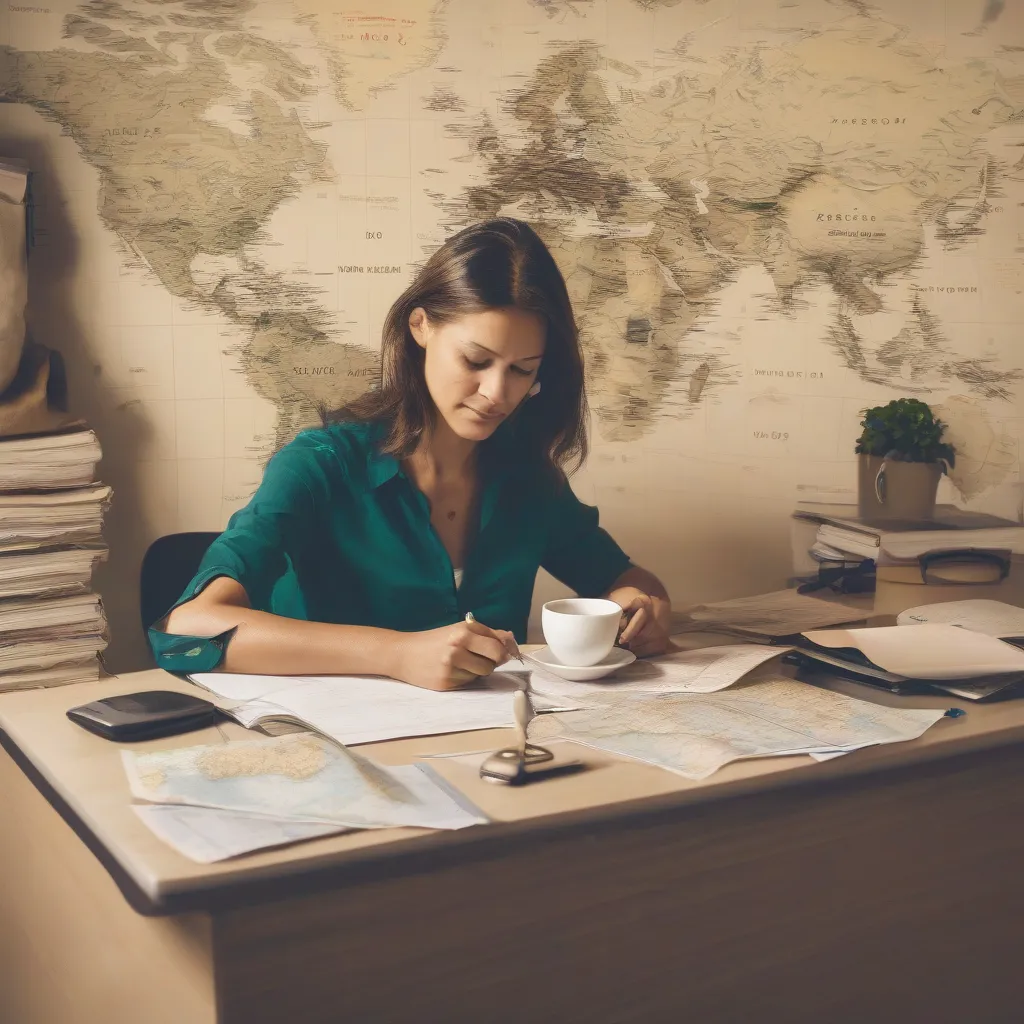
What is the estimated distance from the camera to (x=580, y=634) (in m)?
1.33

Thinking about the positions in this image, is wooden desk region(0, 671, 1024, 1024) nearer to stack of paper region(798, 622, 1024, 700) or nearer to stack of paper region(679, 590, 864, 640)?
stack of paper region(798, 622, 1024, 700)

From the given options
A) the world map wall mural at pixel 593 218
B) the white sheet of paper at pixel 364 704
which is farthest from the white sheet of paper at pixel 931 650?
the world map wall mural at pixel 593 218

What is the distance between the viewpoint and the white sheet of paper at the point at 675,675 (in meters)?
1.32

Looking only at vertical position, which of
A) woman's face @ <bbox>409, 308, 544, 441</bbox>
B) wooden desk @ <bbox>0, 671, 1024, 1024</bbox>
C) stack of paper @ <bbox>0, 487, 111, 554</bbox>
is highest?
woman's face @ <bbox>409, 308, 544, 441</bbox>

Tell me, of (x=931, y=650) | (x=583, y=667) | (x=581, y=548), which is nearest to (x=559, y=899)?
(x=583, y=667)

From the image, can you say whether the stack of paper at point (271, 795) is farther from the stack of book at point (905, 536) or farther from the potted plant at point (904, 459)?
the potted plant at point (904, 459)

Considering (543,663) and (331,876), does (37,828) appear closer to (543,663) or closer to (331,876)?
(331,876)

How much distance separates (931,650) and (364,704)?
2.38ft

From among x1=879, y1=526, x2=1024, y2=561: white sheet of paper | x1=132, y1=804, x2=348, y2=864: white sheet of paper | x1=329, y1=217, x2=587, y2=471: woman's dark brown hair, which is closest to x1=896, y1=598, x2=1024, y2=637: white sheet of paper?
x1=879, y1=526, x2=1024, y2=561: white sheet of paper

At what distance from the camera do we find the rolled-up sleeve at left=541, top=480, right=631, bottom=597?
193 cm

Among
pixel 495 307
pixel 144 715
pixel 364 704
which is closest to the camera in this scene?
pixel 144 715

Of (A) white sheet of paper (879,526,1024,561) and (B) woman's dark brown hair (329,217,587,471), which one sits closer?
(B) woman's dark brown hair (329,217,587,471)

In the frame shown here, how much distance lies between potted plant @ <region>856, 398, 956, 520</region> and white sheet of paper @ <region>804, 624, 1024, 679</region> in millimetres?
702

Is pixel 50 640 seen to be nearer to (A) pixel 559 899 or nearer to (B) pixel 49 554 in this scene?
(B) pixel 49 554
